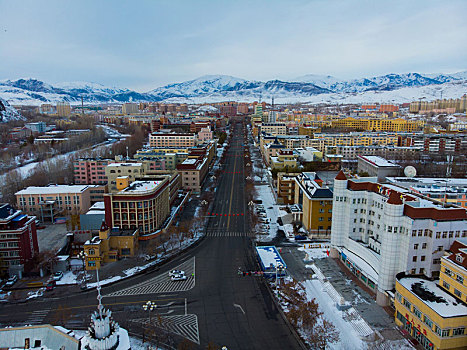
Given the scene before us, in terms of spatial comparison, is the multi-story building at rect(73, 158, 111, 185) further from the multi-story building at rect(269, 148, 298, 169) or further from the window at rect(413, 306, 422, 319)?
the window at rect(413, 306, 422, 319)

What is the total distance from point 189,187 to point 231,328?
32244 millimetres

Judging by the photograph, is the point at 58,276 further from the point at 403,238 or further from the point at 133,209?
the point at 403,238

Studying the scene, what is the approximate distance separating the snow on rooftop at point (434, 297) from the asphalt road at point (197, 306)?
7.25 m

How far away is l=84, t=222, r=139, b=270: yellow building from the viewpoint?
27047 mm

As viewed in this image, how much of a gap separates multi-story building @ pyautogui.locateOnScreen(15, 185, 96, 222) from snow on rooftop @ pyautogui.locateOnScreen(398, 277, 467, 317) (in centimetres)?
3415

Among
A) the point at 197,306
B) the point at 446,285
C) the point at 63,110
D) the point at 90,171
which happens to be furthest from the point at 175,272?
the point at 63,110

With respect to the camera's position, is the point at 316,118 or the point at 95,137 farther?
the point at 316,118

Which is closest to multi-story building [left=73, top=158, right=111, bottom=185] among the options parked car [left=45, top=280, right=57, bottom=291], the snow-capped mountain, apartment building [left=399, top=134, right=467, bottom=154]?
parked car [left=45, top=280, right=57, bottom=291]

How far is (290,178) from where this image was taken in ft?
146

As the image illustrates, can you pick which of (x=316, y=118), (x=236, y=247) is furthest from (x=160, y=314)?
(x=316, y=118)

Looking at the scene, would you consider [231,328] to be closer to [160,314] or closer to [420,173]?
[160,314]

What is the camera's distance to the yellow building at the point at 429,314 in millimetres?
16406

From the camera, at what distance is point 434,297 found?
713 inches

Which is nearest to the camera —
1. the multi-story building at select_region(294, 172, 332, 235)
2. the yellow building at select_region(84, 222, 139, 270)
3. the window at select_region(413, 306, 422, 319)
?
the window at select_region(413, 306, 422, 319)
